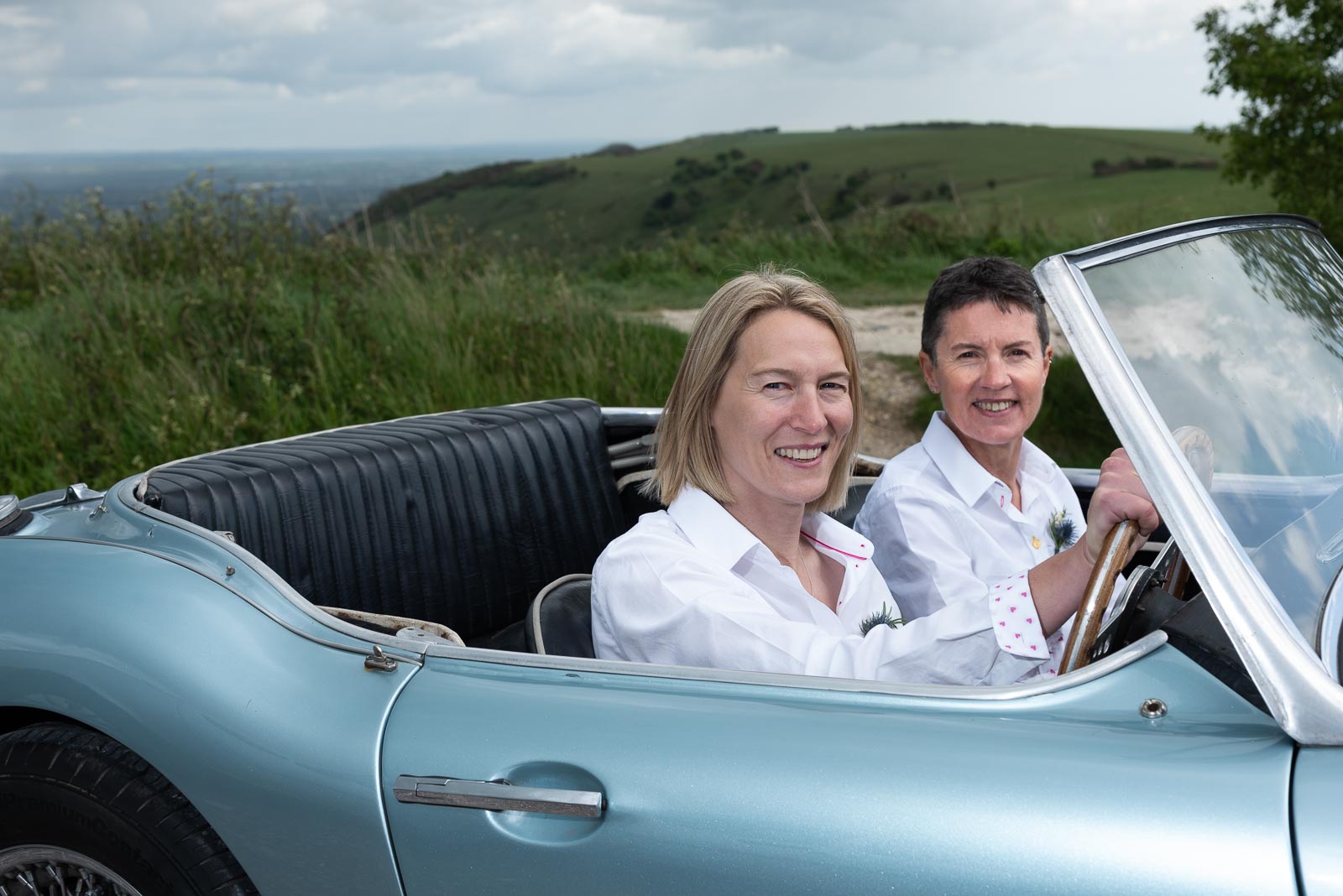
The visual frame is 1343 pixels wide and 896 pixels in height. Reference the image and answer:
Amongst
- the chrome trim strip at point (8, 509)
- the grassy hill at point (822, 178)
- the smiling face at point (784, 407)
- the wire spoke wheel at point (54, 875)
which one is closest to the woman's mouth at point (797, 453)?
the smiling face at point (784, 407)

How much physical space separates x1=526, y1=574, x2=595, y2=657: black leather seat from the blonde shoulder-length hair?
26 centimetres

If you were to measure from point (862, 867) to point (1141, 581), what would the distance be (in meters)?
0.64

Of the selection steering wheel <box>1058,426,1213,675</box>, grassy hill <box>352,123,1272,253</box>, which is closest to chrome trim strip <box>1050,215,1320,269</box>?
steering wheel <box>1058,426,1213,675</box>

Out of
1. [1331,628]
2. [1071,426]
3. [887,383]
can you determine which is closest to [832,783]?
[1331,628]

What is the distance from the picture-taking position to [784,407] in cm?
208

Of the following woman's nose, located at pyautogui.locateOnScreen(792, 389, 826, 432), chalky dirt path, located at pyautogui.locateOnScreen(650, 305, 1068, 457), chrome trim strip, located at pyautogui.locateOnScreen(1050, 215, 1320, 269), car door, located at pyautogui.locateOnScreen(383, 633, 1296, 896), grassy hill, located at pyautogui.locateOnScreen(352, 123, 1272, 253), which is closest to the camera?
car door, located at pyautogui.locateOnScreen(383, 633, 1296, 896)

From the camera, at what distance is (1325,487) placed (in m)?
1.70

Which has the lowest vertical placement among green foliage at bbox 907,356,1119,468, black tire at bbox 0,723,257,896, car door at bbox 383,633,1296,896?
green foliage at bbox 907,356,1119,468

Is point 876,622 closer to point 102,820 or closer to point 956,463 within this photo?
point 956,463

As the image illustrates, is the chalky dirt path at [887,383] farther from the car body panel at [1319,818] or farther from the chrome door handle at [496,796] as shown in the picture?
the car body panel at [1319,818]

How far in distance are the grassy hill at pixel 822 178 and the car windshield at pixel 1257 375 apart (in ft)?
76.8

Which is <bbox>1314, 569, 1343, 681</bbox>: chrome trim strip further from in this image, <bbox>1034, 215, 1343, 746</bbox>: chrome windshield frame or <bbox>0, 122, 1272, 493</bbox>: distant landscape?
<bbox>0, 122, 1272, 493</bbox>: distant landscape

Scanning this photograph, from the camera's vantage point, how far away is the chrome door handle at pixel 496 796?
1.49 metres

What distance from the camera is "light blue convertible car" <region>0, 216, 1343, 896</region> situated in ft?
4.32
